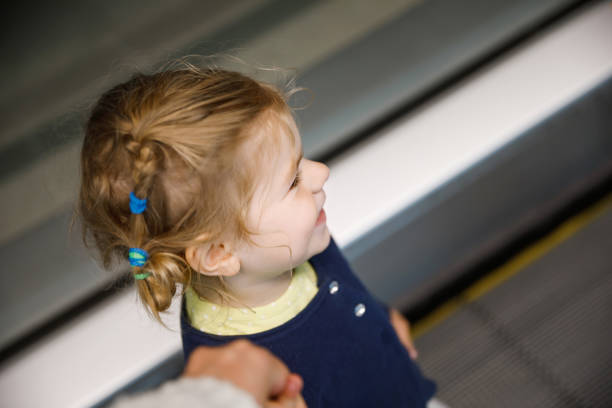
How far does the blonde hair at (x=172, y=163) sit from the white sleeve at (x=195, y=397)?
0.21 metres

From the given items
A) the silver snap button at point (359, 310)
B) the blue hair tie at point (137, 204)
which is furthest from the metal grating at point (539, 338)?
the blue hair tie at point (137, 204)

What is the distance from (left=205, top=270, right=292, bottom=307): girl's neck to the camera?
2.10ft

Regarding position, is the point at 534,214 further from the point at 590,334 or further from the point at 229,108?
the point at 229,108

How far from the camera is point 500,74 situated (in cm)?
120

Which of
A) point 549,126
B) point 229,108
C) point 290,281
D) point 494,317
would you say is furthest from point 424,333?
point 229,108

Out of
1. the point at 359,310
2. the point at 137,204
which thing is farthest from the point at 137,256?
the point at 359,310

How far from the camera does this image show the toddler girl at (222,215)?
53 cm

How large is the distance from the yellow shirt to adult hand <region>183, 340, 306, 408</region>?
0.23 meters

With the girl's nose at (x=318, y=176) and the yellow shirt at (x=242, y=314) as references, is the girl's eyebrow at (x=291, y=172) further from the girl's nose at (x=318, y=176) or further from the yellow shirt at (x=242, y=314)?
the yellow shirt at (x=242, y=314)

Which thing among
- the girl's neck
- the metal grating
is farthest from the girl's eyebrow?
the metal grating

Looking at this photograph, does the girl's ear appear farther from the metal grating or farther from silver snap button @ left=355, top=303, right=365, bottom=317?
the metal grating

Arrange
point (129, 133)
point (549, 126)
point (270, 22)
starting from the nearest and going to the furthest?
point (129, 133) → point (270, 22) → point (549, 126)

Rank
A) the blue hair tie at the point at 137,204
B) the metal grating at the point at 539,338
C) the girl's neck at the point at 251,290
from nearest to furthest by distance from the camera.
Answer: the blue hair tie at the point at 137,204, the girl's neck at the point at 251,290, the metal grating at the point at 539,338

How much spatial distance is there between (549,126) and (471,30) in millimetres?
273
